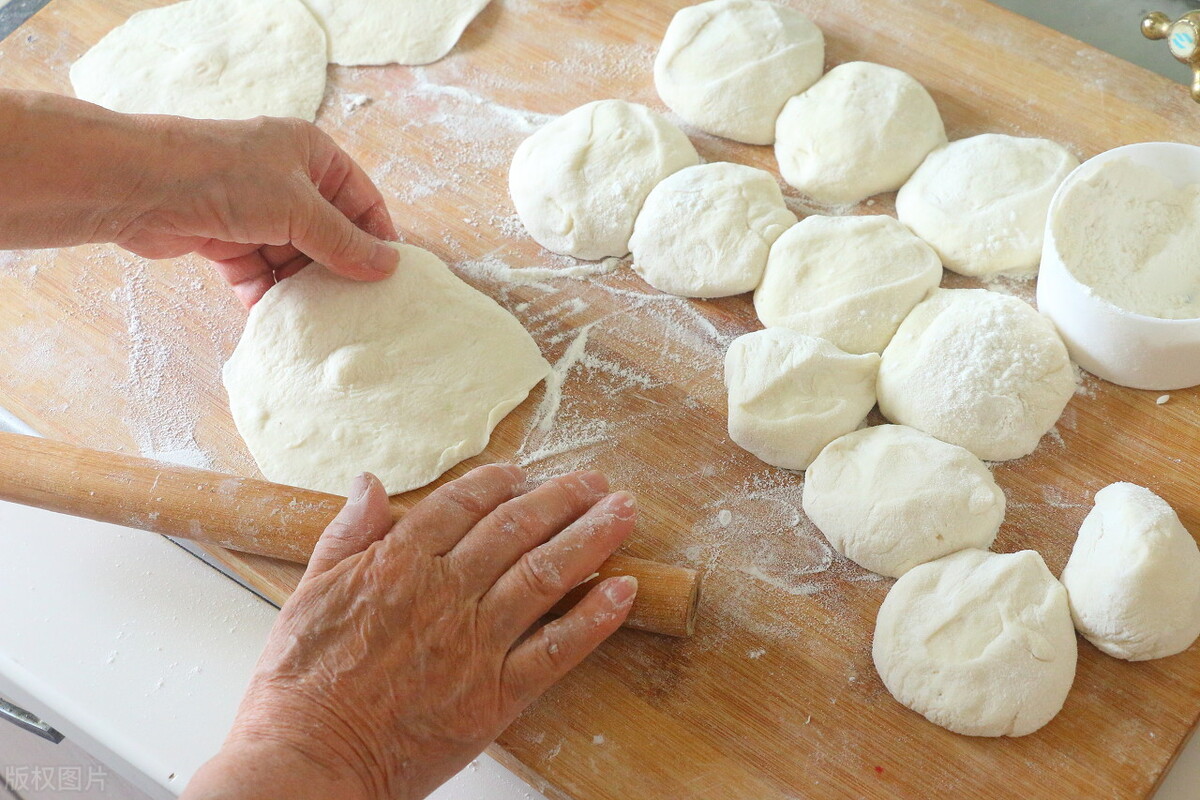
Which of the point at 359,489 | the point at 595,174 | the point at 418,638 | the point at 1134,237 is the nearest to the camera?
the point at 418,638

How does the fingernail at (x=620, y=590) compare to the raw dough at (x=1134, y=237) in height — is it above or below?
below

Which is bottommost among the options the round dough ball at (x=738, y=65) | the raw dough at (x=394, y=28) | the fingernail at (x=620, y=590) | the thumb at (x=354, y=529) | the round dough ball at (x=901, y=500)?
the round dough ball at (x=901, y=500)

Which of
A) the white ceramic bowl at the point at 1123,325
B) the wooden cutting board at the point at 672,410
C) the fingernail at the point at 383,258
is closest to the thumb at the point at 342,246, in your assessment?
the fingernail at the point at 383,258

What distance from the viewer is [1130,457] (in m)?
1.55

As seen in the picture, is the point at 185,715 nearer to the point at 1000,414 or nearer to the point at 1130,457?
the point at 1000,414

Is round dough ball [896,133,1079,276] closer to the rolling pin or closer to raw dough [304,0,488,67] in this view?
the rolling pin

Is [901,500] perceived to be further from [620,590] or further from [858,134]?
[858,134]

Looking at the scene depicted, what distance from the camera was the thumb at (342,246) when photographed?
62.2 inches

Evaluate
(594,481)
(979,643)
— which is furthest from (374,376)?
(979,643)

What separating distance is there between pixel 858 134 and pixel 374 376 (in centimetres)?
97

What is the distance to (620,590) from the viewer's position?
52.2 inches

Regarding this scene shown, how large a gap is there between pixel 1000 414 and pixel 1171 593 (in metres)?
0.34

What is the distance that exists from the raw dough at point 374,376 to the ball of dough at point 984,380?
0.62 meters

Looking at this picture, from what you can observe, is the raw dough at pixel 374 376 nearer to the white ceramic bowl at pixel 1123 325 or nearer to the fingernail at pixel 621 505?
the fingernail at pixel 621 505
